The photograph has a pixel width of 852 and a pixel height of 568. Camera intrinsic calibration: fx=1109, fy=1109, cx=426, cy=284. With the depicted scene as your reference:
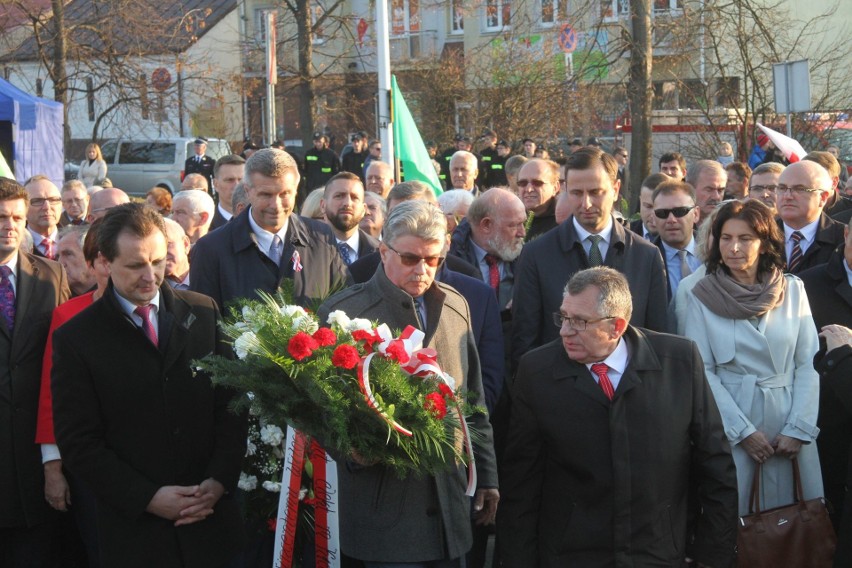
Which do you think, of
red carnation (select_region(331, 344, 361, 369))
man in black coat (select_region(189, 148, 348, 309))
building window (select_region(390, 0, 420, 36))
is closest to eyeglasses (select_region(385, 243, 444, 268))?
red carnation (select_region(331, 344, 361, 369))

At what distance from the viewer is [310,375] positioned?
406 centimetres

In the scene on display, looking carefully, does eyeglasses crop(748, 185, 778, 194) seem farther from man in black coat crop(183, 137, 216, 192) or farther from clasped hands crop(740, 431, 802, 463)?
man in black coat crop(183, 137, 216, 192)

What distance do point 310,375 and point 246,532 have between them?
1322mm

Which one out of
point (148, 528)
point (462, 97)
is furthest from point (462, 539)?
point (462, 97)

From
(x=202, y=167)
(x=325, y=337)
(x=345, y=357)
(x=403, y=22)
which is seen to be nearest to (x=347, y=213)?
(x=325, y=337)

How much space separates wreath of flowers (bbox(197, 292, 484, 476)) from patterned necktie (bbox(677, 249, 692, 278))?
136 inches

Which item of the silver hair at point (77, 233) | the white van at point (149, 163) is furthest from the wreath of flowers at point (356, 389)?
the white van at point (149, 163)

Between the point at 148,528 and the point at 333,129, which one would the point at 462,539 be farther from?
the point at 333,129

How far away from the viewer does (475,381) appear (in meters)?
4.86

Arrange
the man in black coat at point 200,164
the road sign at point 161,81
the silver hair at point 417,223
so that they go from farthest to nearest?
the road sign at point 161,81, the man in black coat at point 200,164, the silver hair at point 417,223

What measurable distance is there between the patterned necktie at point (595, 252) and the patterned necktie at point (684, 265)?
5.06 feet

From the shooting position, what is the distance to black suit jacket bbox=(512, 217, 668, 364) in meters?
5.81

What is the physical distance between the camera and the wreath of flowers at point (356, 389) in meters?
4.01

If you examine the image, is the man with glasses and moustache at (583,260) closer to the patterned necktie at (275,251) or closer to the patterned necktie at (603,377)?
the patterned necktie at (603,377)
